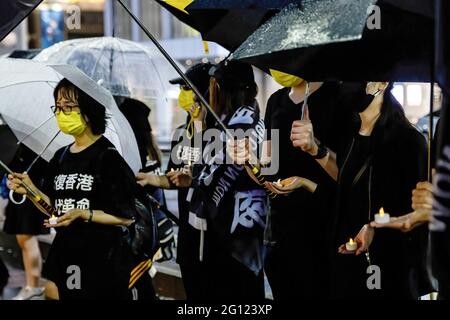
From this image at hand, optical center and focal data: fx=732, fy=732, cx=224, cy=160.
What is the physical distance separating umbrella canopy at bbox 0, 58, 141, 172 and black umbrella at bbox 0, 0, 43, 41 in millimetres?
1107

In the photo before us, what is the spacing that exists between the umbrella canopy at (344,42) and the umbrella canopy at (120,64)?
8.68 ft

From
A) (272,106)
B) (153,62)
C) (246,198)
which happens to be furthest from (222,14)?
Answer: (153,62)

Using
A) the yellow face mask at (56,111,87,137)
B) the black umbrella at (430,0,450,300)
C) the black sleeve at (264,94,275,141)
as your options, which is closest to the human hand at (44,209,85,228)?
the yellow face mask at (56,111,87,137)

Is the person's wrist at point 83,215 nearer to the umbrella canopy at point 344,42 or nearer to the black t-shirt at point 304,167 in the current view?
the black t-shirt at point 304,167

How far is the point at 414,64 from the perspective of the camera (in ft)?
11.3

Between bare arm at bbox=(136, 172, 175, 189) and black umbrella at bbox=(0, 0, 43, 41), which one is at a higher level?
black umbrella at bbox=(0, 0, 43, 41)

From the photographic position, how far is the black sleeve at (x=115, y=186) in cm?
428

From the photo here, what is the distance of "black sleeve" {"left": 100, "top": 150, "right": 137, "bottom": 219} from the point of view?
14.0 feet

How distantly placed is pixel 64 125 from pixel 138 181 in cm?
63

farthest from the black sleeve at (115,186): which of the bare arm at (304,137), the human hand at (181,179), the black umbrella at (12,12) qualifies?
the bare arm at (304,137)

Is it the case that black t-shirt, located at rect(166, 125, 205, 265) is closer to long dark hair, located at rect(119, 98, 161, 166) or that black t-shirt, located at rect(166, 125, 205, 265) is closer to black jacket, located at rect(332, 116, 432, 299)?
long dark hair, located at rect(119, 98, 161, 166)

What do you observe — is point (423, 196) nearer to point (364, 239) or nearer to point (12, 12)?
point (364, 239)

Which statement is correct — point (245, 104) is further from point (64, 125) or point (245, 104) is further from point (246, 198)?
point (64, 125)
